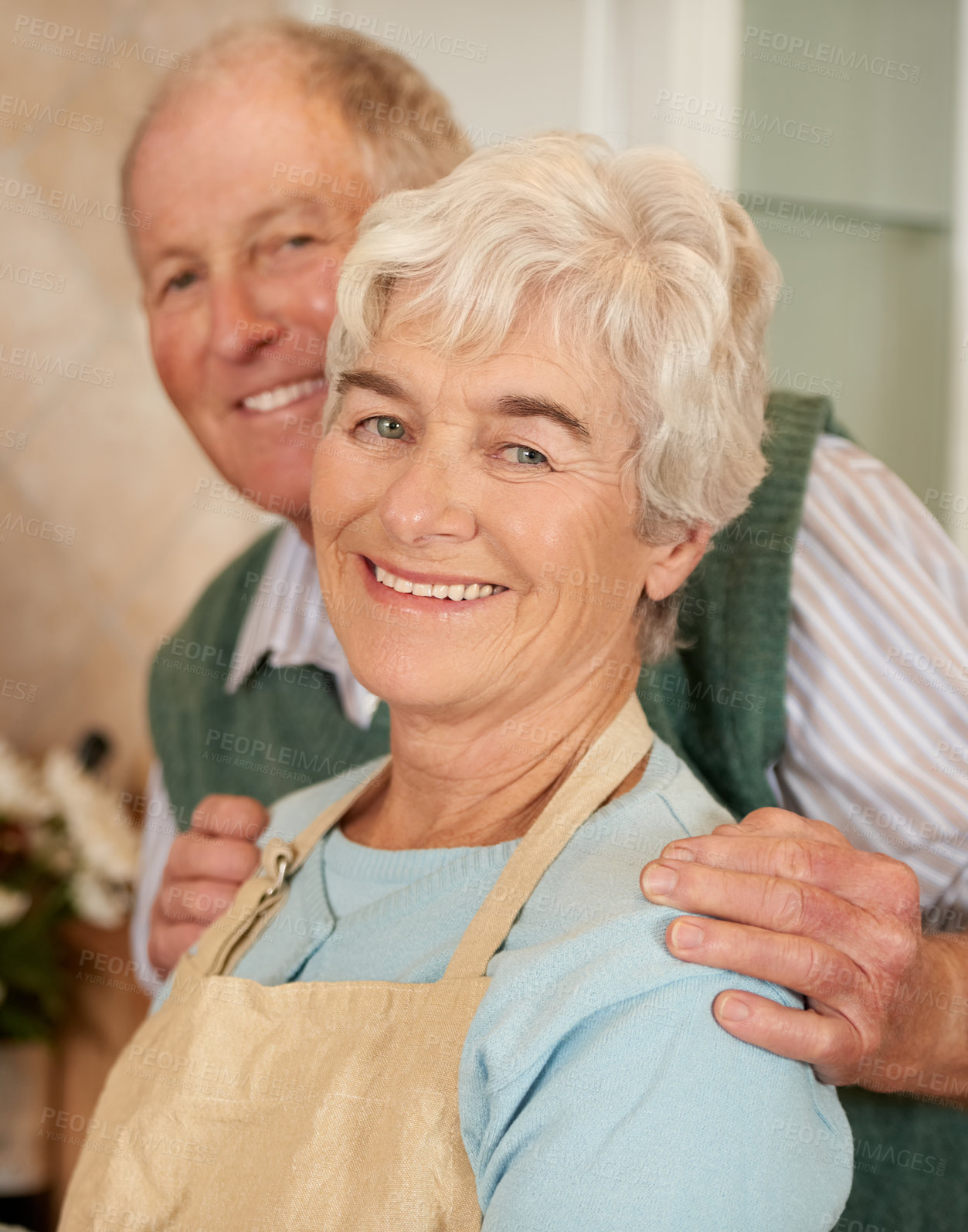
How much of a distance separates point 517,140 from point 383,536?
31cm

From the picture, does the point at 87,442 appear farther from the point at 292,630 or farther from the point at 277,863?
the point at 277,863

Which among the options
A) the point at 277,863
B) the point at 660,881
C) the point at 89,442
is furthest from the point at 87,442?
the point at 660,881

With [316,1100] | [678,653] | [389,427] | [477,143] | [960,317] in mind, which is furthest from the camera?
[477,143]

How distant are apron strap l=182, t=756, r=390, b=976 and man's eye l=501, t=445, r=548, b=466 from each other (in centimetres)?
38

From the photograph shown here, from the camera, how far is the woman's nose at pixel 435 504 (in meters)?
0.80

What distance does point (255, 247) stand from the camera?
1252mm

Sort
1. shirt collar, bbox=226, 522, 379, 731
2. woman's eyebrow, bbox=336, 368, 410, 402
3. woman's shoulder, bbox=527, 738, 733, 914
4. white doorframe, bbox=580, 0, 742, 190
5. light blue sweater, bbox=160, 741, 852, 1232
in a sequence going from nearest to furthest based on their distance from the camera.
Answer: light blue sweater, bbox=160, 741, 852, 1232
woman's shoulder, bbox=527, 738, 733, 914
woman's eyebrow, bbox=336, 368, 410, 402
shirt collar, bbox=226, 522, 379, 731
white doorframe, bbox=580, 0, 742, 190

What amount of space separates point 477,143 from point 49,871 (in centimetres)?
125

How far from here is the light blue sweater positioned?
0.62 metres

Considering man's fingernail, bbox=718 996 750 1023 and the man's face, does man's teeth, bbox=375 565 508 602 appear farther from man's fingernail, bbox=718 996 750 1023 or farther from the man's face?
the man's face

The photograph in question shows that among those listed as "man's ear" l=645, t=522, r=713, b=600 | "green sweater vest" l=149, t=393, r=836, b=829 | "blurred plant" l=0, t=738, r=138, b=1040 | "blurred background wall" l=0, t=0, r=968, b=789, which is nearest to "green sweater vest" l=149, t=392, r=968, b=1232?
"green sweater vest" l=149, t=393, r=836, b=829

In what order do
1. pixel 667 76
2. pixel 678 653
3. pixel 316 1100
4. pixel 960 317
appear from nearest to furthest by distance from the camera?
pixel 316 1100 < pixel 678 653 < pixel 960 317 < pixel 667 76

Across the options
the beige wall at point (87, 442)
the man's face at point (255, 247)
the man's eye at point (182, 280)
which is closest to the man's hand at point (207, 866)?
the man's face at point (255, 247)

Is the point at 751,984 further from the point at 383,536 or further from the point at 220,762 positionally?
the point at 220,762
